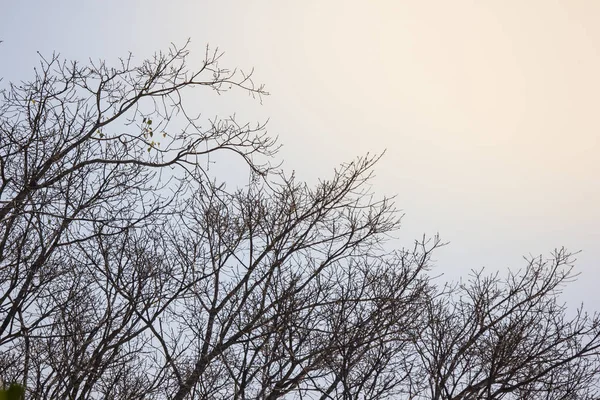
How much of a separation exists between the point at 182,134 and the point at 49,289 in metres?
3.86

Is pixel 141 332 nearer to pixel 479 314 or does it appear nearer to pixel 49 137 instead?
pixel 49 137

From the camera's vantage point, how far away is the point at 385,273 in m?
10.8

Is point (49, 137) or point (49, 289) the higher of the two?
point (49, 137)

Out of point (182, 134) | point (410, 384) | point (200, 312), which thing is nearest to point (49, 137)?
point (182, 134)

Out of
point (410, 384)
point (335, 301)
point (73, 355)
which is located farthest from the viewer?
point (410, 384)

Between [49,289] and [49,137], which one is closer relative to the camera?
[49,137]

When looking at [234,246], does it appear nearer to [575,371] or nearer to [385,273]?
[385,273]

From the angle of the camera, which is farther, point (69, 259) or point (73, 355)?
point (69, 259)

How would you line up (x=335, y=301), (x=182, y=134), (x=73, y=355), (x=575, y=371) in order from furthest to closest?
(x=575, y=371) → (x=335, y=301) → (x=73, y=355) → (x=182, y=134)

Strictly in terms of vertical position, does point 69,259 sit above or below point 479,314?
below

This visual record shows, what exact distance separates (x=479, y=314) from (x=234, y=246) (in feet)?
15.3

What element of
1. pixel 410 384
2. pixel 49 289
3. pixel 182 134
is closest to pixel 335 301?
pixel 410 384

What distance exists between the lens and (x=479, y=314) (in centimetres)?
1164

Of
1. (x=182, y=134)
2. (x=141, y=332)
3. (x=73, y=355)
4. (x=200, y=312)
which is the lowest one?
(x=73, y=355)
